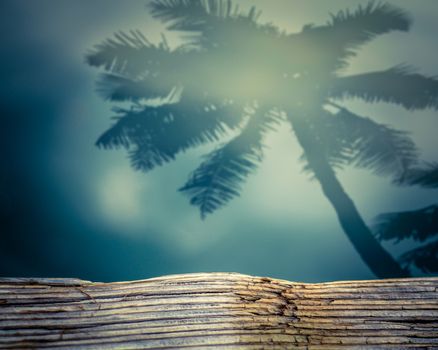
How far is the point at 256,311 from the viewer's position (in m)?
0.74

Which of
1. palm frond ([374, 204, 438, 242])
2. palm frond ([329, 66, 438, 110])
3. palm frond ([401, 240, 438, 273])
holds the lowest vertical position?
palm frond ([401, 240, 438, 273])

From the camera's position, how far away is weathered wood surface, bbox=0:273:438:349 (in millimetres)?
676

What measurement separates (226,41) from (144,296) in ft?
15.1

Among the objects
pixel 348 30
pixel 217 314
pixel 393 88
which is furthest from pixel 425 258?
pixel 217 314

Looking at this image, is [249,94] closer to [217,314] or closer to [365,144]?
[365,144]

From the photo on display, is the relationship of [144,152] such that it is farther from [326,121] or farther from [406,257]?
[406,257]

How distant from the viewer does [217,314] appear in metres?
0.71

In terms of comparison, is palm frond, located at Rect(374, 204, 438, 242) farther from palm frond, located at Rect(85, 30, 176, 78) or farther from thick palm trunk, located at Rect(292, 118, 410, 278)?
palm frond, located at Rect(85, 30, 176, 78)

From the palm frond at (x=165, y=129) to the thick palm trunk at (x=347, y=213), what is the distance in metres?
1.01

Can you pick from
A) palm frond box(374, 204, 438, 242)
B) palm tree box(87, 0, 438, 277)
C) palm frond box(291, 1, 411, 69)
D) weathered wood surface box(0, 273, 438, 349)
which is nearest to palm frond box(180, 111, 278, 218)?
palm tree box(87, 0, 438, 277)

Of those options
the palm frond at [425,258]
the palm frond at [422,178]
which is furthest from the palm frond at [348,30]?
the palm frond at [425,258]

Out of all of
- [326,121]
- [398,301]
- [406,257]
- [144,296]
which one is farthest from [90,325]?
[406,257]

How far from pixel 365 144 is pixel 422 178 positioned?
0.83 metres

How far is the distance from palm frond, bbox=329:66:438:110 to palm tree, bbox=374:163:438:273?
924 millimetres
